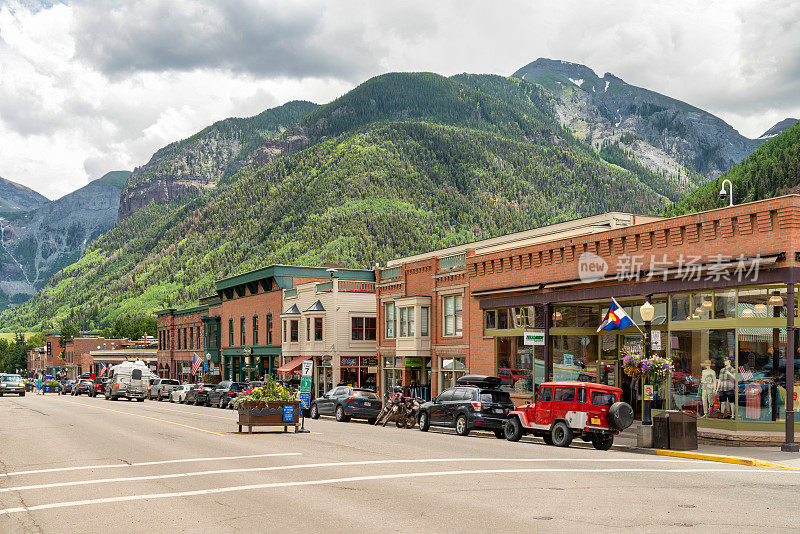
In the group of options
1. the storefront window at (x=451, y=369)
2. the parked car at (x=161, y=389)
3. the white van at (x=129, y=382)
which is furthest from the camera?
the white van at (x=129, y=382)

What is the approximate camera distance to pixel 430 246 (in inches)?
7421

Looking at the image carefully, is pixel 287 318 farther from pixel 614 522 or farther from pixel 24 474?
pixel 614 522

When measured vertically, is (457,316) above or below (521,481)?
above

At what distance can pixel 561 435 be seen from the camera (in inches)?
917

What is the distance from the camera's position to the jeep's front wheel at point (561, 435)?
75.5ft

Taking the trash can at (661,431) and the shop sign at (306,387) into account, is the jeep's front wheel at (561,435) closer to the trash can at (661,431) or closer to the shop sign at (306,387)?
the trash can at (661,431)

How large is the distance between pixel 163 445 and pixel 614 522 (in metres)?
15.2

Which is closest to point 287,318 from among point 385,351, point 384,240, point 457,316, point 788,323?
point 385,351

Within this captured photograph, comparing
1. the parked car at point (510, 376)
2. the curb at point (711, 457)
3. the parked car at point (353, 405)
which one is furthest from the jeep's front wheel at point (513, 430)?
the parked car at point (353, 405)

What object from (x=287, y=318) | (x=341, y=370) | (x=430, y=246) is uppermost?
(x=430, y=246)

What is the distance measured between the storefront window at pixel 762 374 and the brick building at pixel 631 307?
30 mm

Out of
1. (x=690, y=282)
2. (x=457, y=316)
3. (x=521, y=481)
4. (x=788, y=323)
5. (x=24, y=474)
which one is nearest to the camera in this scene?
(x=521, y=481)

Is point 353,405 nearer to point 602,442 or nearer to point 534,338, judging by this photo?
point 534,338

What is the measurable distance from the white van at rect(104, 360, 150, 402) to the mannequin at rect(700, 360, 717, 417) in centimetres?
4833
